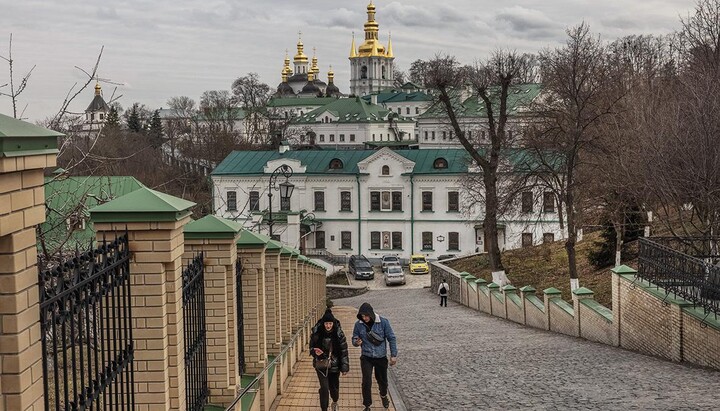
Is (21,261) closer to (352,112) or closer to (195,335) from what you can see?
(195,335)

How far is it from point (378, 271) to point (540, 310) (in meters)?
29.5

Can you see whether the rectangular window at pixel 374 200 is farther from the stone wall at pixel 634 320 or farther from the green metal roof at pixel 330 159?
the stone wall at pixel 634 320

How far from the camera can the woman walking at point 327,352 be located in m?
9.30

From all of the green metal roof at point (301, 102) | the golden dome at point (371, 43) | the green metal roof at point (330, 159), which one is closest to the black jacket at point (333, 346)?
the green metal roof at point (330, 159)

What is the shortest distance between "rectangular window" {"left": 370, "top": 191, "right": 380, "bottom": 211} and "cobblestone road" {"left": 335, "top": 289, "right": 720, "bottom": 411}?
32946mm

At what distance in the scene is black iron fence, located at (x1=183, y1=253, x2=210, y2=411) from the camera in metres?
6.22

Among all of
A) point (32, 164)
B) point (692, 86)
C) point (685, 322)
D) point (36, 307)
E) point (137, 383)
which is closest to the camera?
point (32, 164)

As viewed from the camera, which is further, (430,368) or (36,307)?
(430,368)

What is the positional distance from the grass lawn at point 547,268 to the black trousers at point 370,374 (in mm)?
10586

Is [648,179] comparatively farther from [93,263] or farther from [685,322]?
[93,263]

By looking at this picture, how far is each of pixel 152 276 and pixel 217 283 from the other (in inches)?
89.0

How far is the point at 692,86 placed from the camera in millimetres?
18250

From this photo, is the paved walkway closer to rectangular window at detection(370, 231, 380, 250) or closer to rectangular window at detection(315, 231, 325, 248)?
rectangular window at detection(370, 231, 380, 250)

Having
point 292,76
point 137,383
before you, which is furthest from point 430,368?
point 292,76
